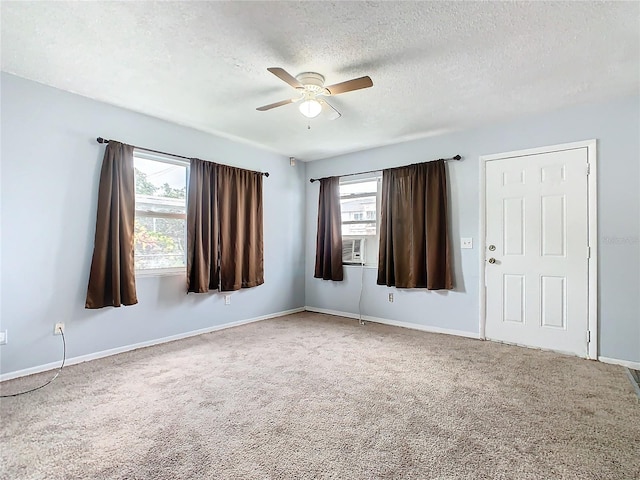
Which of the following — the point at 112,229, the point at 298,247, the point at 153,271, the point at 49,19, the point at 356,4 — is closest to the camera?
the point at 356,4

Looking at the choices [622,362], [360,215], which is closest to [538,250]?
[622,362]

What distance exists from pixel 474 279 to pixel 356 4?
3.20m

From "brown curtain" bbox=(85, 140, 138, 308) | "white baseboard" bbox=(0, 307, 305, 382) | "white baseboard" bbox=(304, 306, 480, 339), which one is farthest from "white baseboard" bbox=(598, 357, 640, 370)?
"brown curtain" bbox=(85, 140, 138, 308)

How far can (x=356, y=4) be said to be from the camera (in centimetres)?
196

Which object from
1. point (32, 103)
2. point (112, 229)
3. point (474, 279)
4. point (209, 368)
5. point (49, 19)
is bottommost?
point (209, 368)

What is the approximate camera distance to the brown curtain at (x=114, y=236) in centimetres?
322

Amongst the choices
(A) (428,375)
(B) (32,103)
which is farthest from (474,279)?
(B) (32,103)

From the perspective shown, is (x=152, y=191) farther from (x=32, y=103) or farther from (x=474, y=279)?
(x=474, y=279)

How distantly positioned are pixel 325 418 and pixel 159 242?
108 inches

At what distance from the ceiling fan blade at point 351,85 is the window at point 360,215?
2.38 m

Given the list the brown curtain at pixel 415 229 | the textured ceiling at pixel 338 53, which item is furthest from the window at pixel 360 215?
the textured ceiling at pixel 338 53

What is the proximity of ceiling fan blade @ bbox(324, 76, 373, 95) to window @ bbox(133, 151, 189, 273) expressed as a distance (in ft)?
7.32

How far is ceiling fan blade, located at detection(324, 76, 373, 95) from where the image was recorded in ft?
7.91

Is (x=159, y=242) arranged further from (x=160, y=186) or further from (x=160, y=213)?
(x=160, y=186)
